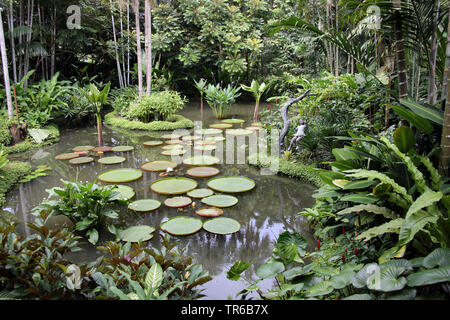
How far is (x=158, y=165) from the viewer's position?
555cm

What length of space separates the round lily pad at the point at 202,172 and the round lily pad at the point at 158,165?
1.24 feet

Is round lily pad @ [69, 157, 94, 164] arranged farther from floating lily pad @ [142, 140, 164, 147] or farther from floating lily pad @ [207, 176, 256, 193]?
floating lily pad @ [207, 176, 256, 193]

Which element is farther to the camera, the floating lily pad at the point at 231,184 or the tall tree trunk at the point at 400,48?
the floating lily pad at the point at 231,184

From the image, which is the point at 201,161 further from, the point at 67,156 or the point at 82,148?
the point at 82,148

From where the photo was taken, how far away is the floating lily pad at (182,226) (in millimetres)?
3455

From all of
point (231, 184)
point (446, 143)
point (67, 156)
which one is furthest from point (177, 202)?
point (67, 156)

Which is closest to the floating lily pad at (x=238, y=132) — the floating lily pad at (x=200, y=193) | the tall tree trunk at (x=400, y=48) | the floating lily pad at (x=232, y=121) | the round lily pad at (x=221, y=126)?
the round lily pad at (x=221, y=126)

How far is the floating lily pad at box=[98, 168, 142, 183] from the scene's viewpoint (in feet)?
16.2

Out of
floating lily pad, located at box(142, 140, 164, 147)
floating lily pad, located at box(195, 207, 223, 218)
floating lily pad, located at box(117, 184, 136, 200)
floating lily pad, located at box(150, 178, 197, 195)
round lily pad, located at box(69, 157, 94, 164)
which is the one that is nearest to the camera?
floating lily pad, located at box(195, 207, 223, 218)

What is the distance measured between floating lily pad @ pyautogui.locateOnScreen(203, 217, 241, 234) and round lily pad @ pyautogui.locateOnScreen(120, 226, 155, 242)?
1.98ft

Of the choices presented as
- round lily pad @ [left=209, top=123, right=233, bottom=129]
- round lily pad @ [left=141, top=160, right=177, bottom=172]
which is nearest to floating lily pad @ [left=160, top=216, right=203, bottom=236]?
round lily pad @ [left=141, top=160, right=177, bottom=172]

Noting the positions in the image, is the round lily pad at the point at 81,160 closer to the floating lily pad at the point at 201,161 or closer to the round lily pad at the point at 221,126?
the floating lily pad at the point at 201,161
